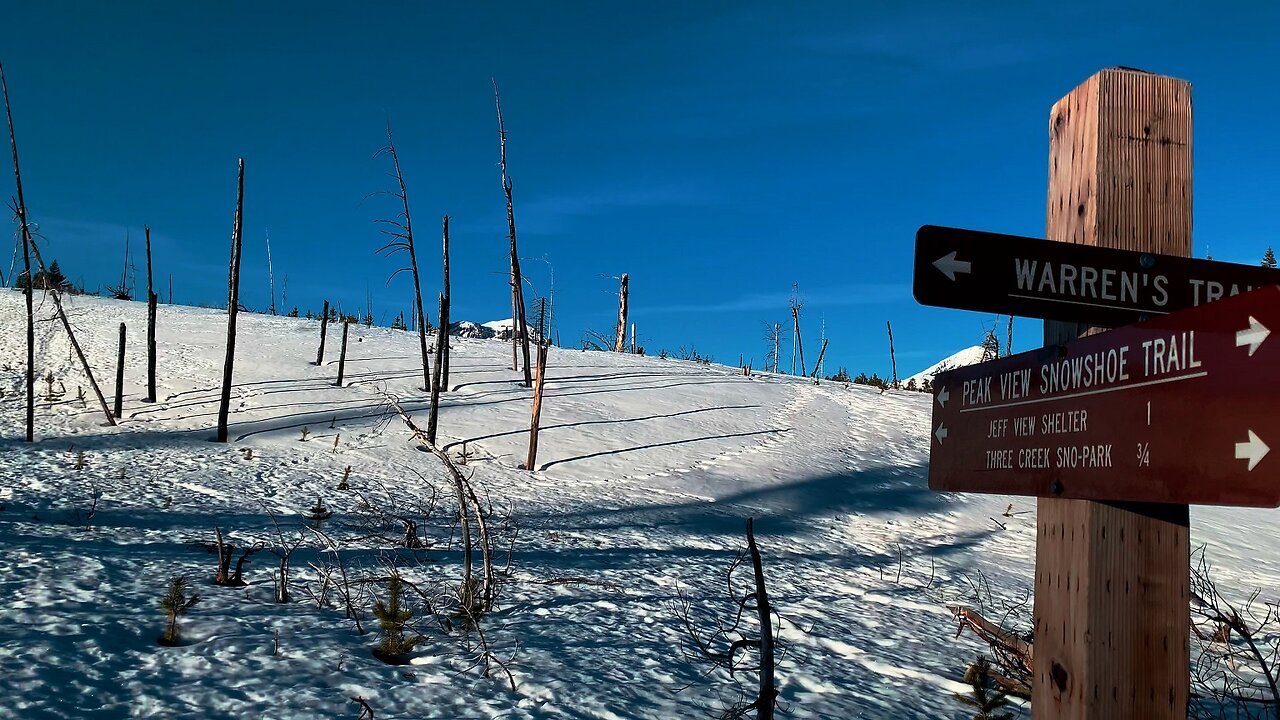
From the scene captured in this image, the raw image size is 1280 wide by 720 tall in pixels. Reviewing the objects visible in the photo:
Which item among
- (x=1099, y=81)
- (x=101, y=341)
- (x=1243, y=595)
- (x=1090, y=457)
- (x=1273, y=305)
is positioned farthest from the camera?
(x=101, y=341)

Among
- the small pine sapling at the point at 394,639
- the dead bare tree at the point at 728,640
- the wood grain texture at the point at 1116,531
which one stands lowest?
the dead bare tree at the point at 728,640

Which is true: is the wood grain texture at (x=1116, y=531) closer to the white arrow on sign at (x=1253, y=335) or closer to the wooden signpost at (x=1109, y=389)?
the wooden signpost at (x=1109, y=389)

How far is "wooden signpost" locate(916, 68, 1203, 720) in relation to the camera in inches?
70.6

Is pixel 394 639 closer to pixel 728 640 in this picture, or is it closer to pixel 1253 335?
pixel 728 640

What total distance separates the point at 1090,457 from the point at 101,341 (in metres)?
25.1

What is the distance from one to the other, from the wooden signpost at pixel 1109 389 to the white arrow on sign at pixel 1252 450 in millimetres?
98

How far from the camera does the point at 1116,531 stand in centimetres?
197

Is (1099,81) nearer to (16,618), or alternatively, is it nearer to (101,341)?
(16,618)

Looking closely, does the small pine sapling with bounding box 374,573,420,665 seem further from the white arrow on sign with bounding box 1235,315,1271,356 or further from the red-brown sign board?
the white arrow on sign with bounding box 1235,315,1271,356

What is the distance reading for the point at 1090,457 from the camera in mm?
1947

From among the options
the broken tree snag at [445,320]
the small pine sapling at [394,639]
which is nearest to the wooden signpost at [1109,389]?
the small pine sapling at [394,639]

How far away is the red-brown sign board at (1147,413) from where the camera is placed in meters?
1.51

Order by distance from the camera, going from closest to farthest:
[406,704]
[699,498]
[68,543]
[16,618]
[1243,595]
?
[406,704]
[16,618]
[68,543]
[1243,595]
[699,498]

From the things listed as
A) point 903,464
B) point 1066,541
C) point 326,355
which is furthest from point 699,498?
point 326,355
